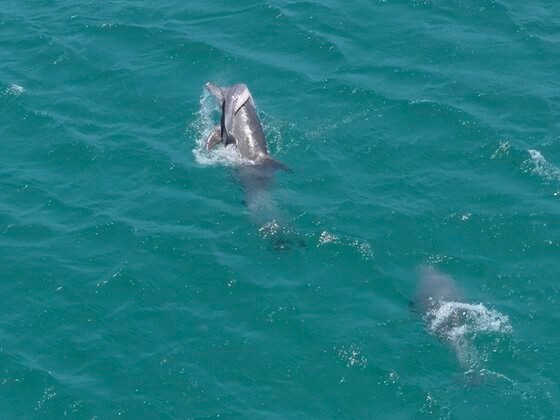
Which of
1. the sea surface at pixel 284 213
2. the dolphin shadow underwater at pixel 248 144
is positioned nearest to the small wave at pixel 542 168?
the sea surface at pixel 284 213

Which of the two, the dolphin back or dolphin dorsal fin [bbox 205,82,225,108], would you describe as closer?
the dolphin back

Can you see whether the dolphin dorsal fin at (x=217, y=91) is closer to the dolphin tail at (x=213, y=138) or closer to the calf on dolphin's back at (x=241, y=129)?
the calf on dolphin's back at (x=241, y=129)

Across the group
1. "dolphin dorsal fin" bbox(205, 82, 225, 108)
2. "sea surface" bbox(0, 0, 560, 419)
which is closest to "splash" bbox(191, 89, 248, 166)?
"sea surface" bbox(0, 0, 560, 419)

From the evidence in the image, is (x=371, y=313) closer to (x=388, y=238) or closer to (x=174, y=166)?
(x=388, y=238)

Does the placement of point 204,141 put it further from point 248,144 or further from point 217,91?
point 217,91

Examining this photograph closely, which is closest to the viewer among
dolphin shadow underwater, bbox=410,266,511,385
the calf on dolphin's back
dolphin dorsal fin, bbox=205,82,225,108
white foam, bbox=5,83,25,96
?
dolphin shadow underwater, bbox=410,266,511,385

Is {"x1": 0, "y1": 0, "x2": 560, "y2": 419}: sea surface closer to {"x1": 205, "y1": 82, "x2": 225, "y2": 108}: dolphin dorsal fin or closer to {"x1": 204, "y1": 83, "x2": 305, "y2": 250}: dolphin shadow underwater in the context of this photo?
{"x1": 204, "y1": 83, "x2": 305, "y2": 250}: dolphin shadow underwater

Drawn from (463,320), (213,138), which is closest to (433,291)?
(463,320)
